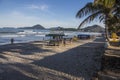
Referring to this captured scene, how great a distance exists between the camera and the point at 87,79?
27.2 ft

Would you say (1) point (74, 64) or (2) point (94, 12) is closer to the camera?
(1) point (74, 64)

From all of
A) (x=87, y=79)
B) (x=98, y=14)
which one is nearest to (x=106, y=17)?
(x=98, y=14)

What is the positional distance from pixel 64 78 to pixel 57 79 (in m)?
0.35

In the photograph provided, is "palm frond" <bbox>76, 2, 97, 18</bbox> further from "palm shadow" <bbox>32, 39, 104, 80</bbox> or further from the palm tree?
"palm shadow" <bbox>32, 39, 104, 80</bbox>

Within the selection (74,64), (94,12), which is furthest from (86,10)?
(74,64)

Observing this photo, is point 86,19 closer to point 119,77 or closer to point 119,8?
point 119,8

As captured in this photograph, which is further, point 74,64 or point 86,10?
point 86,10

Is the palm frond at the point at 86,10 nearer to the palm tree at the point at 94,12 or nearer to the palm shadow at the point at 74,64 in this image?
the palm tree at the point at 94,12

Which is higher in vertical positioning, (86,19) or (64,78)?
(86,19)


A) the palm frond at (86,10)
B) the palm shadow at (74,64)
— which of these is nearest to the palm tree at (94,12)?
the palm frond at (86,10)

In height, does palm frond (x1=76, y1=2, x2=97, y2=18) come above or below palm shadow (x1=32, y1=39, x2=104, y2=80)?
above

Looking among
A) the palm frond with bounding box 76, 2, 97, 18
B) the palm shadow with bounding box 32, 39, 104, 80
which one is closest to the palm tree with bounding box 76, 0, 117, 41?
the palm frond with bounding box 76, 2, 97, 18

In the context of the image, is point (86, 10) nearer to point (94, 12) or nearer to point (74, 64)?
point (94, 12)

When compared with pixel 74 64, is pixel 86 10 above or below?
above
